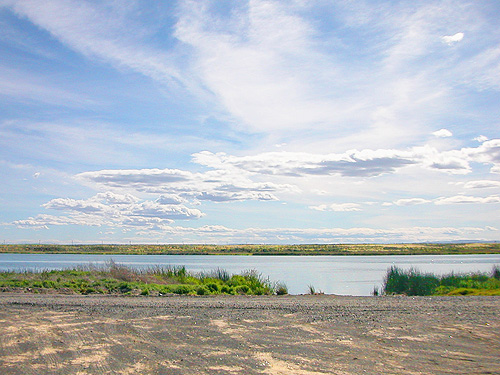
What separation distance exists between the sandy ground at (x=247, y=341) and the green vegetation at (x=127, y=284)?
28.3 ft

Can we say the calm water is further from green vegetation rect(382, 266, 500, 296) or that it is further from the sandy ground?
the sandy ground

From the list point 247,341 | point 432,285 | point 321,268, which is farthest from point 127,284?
point 321,268

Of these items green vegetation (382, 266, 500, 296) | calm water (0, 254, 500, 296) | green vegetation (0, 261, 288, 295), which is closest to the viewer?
green vegetation (0, 261, 288, 295)

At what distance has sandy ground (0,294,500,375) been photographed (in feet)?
27.1

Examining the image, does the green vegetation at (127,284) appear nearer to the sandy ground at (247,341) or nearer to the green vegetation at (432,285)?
the green vegetation at (432,285)

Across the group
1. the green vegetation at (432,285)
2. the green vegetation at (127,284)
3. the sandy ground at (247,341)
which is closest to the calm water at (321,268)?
the green vegetation at (432,285)

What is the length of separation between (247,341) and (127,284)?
16.3 meters

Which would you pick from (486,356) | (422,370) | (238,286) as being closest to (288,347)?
(422,370)

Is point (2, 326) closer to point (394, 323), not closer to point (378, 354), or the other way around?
point (378, 354)

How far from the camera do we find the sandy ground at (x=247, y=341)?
8250mm

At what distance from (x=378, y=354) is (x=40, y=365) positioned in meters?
5.99

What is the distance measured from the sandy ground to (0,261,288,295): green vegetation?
8631mm

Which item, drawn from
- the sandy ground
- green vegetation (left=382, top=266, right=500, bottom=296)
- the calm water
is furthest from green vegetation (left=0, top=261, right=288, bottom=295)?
the sandy ground

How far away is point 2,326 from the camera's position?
11.9 metres
